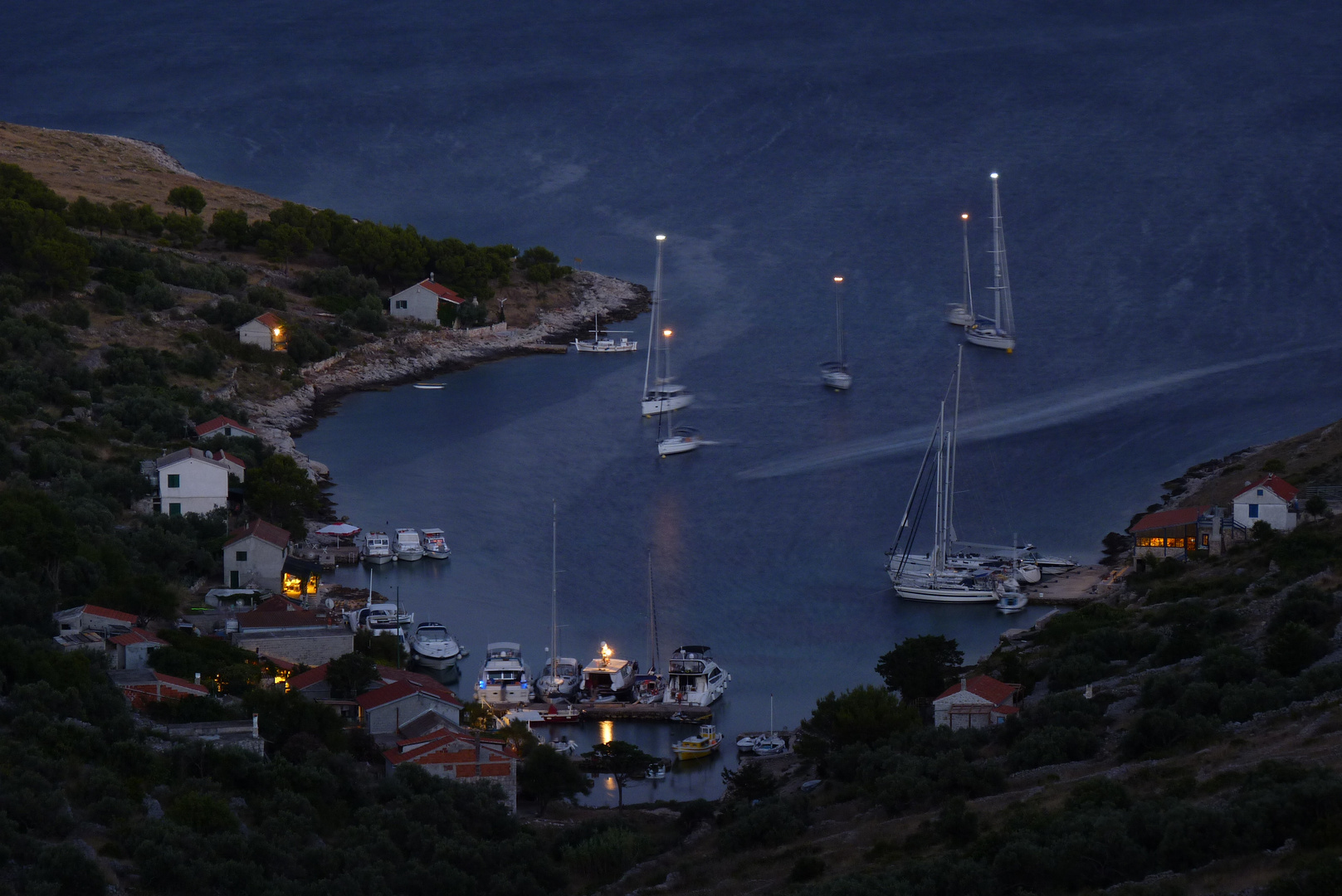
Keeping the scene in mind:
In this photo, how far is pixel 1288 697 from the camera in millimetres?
21922

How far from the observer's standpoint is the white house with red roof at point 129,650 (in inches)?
1065


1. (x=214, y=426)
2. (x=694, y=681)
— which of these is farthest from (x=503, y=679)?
(x=214, y=426)

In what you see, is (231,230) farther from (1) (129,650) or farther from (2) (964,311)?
(1) (129,650)

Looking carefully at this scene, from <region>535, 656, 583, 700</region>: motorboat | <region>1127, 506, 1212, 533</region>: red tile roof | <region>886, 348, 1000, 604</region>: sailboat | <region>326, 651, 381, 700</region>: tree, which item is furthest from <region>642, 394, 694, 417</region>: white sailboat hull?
<region>326, 651, 381, 700</region>: tree

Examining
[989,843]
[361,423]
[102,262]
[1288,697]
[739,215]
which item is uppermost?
[739,215]

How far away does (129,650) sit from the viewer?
2716 centimetres

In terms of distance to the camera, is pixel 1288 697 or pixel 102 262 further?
pixel 102 262

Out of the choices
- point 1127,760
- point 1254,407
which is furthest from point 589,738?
point 1254,407

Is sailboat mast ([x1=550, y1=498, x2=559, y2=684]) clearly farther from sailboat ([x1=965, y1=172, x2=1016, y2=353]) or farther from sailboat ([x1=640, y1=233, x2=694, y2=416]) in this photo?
sailboat ([x1=965, y1=172, x2=1016, y2=353])

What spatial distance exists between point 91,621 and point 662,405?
77.8 feet

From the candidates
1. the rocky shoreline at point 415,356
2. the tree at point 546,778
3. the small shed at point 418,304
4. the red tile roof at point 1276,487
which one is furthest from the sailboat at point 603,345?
the tree at point 546,778

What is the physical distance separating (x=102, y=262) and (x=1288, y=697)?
40.0m

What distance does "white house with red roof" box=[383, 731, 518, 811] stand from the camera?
24641 millimetres

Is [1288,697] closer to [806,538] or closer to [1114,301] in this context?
[806,538]
